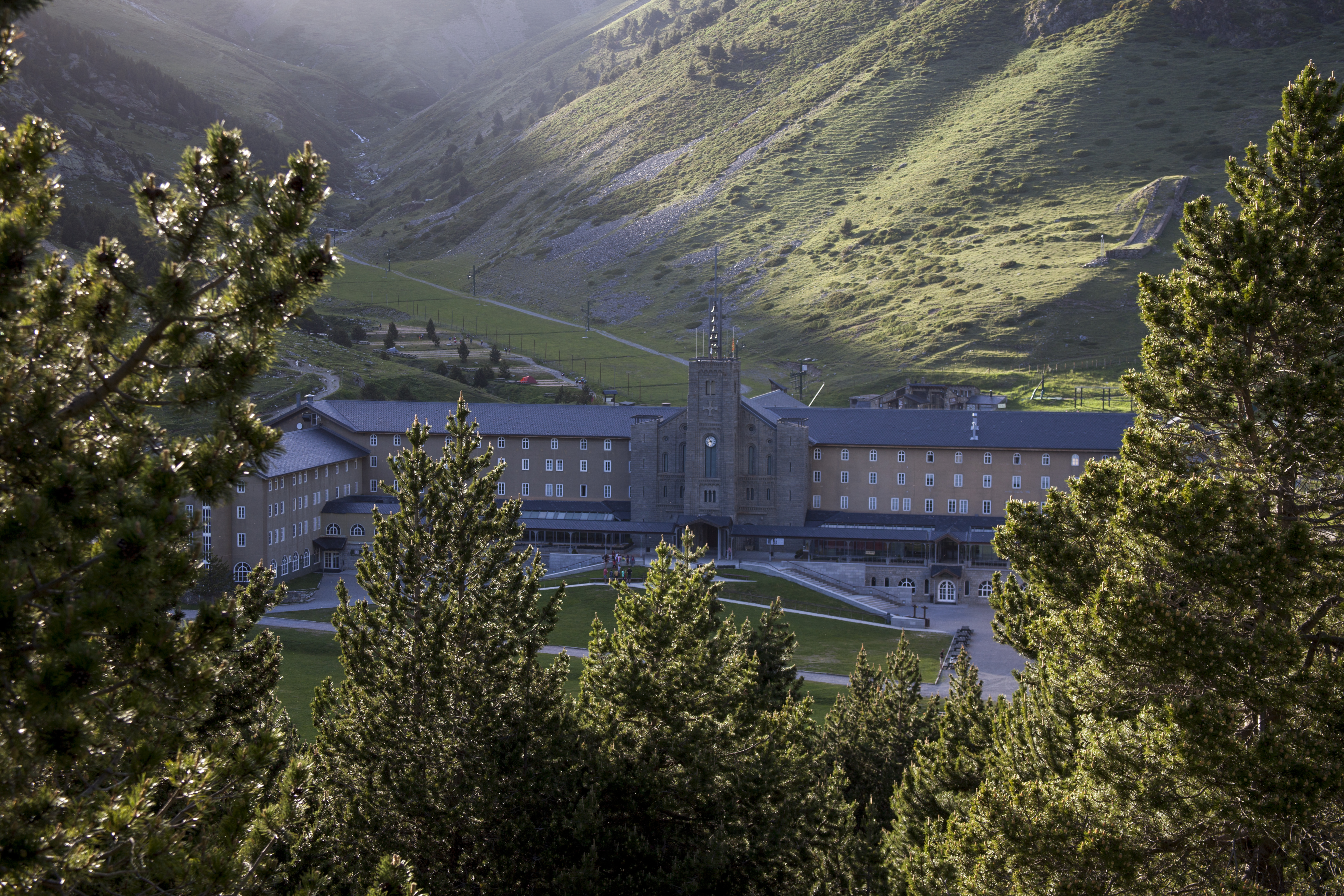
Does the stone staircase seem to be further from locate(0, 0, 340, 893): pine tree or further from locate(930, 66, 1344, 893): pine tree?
locate(0, 0, 340, 893): pine tree

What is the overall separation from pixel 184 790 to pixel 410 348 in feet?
526

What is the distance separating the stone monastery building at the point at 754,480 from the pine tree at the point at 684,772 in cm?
5635

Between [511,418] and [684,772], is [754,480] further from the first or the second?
[684,772]

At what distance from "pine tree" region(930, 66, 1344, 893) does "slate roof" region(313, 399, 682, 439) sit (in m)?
75.4

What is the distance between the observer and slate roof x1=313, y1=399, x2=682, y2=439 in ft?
300

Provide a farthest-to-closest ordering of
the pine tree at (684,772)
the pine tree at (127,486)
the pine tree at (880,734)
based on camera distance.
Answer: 1. the pine tree at (880,734)
2. the pine tree at (684,772)
3. the pine tree at (127,486)

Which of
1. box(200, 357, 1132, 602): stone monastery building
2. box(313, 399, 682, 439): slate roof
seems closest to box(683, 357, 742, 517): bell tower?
box(200, 357, 1132, 602): stone monastery building

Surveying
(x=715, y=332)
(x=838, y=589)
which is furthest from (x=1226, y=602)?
(x=715, y=332)

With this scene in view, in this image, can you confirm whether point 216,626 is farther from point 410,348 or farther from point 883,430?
point 410,348

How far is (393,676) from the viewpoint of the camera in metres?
20.8

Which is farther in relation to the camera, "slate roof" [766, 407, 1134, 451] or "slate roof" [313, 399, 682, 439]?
"slate roof" [313, 399, 682, 439]

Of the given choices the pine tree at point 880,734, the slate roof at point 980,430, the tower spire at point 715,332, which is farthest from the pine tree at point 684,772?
the slate roof at point 980,430

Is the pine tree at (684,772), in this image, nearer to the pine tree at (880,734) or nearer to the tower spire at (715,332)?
the pine tree at (880,734)

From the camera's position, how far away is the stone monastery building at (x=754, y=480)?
8238 cm
